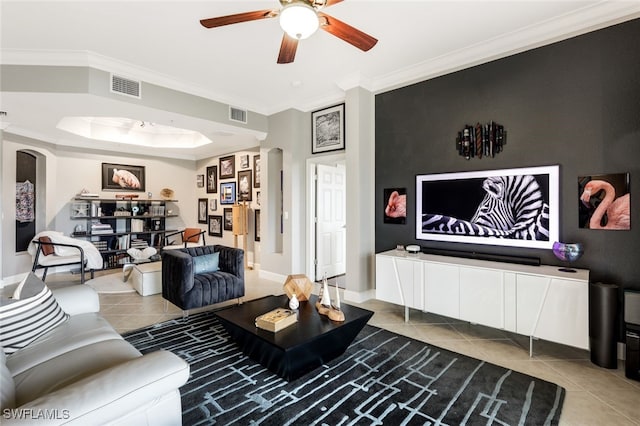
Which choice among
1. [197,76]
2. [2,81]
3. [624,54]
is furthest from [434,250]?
[2,81]

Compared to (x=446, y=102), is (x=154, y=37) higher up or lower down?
higher up

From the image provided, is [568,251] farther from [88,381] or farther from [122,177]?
[122,177]

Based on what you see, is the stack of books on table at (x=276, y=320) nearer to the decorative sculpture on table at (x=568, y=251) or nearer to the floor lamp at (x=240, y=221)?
the decorative sculpture on table at (x=568, y=251)

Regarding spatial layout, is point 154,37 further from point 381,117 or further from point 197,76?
point 381,117

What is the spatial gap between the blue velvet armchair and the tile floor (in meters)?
0.40

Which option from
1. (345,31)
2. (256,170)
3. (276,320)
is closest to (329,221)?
(256,170)

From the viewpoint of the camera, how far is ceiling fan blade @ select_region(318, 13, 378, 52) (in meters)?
2.04

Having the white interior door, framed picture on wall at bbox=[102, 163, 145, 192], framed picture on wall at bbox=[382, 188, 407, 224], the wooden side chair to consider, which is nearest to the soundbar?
framed picture on wall at bbox=[382, 188, 407, 224]

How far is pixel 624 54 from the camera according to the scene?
2.55m

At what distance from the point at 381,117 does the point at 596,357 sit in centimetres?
Result: 332

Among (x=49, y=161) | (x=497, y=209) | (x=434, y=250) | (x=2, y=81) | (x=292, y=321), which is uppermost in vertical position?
(x=2, y=81)

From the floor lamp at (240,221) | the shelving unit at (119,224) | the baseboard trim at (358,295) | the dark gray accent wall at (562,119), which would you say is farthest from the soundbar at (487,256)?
the shelving unit at (119,224)

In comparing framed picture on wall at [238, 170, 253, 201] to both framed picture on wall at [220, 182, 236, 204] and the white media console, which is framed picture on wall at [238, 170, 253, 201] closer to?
framed picture on wall at [220, 182, 236, 204]

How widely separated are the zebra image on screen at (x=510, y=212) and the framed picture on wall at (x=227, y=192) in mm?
4820
